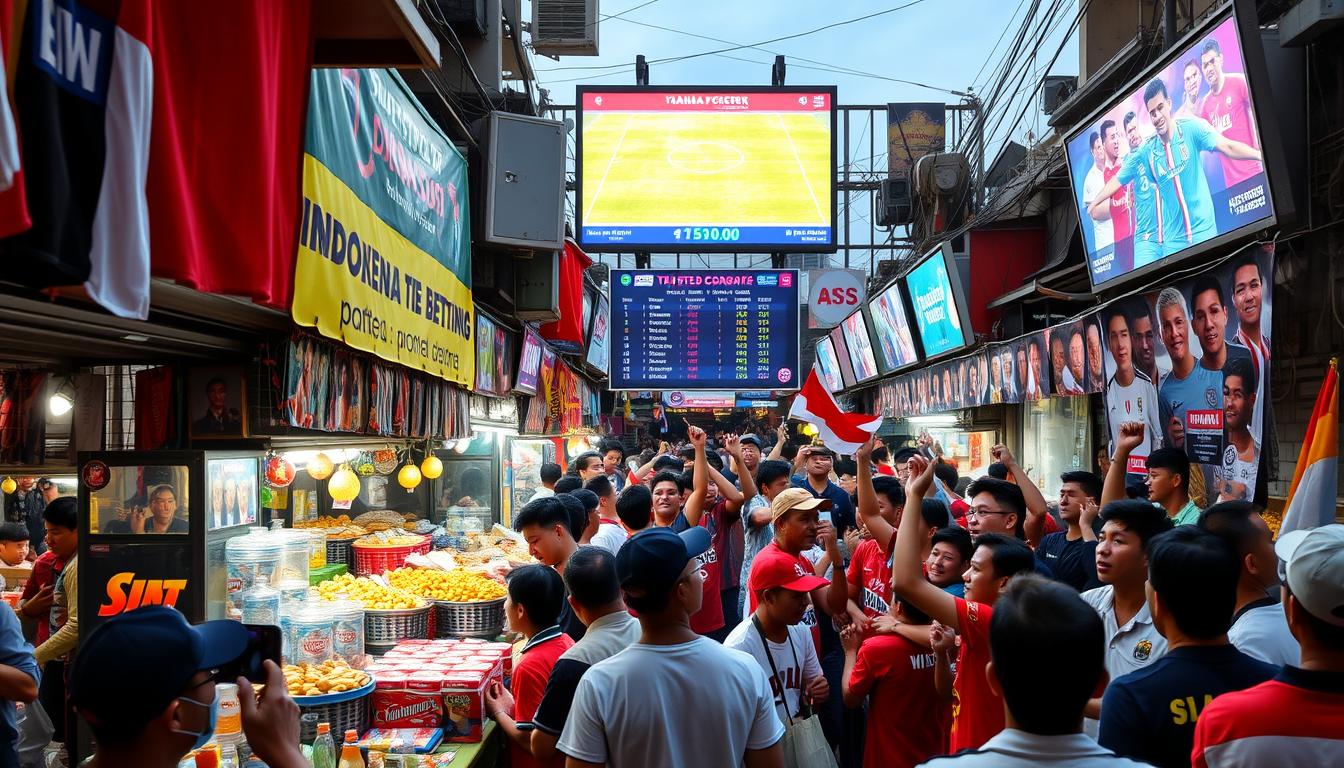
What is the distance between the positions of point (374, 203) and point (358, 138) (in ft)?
1.41

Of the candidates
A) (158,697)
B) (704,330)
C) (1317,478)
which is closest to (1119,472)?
(1317,478)

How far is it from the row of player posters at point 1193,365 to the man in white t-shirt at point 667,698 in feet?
14.1

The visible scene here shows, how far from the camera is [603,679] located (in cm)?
292

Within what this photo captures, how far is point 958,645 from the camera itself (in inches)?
160

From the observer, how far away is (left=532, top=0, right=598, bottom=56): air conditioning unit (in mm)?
15883

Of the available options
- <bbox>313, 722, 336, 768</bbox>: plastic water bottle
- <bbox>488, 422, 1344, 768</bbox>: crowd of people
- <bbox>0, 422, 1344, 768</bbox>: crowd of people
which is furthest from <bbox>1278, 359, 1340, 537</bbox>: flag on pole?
<bbox>313, 722, 336, 768</bbox>: plastic water bottle

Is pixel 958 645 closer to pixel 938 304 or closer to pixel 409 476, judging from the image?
pixel 409 476

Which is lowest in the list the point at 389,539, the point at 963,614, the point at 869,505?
the point at 389,539

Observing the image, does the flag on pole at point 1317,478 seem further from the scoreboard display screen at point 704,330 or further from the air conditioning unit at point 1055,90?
the air conditioning unit at point 1055,90

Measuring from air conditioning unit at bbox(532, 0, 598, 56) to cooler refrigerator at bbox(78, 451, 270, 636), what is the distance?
41.4ft

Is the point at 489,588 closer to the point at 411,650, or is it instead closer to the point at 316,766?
the point at 411,650

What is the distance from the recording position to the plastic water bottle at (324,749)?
4445mm

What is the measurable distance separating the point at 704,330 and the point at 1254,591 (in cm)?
1158

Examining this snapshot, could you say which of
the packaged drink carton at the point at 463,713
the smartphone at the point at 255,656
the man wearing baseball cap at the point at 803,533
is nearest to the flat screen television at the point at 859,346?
the man wearing baseball cap at the point at 803,533
